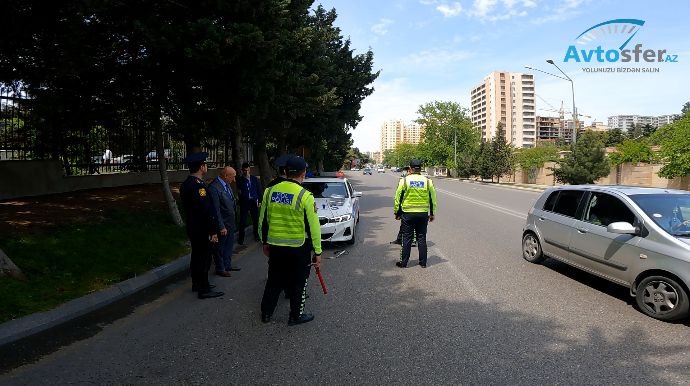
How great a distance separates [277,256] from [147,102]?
7.06 metres

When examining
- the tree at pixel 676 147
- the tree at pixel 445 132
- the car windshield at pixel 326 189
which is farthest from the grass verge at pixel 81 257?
the tree at pixel 445 132

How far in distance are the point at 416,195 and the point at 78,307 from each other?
16.2 ft

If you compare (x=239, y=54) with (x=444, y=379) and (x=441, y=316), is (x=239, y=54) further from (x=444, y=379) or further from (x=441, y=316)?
(x=444, y=379)

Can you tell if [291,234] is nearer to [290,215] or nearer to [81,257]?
[290,215]

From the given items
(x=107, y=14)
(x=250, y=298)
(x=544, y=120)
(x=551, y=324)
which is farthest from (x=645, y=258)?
(x=544, y=120)

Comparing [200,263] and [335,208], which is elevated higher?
[335,208]

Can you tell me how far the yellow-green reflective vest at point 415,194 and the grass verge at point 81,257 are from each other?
4183 mm

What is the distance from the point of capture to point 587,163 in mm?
30906

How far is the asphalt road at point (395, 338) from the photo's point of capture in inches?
135

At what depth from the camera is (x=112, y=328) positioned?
4.54 meters

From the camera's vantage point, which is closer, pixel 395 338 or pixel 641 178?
pixel 395 338

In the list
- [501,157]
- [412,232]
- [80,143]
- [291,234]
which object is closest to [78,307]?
[291,234]

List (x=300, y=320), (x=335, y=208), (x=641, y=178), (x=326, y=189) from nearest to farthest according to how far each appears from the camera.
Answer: (x=300, y=320)
(x=335, y=208)
(x=326, y=189)
(x=641, y=178)

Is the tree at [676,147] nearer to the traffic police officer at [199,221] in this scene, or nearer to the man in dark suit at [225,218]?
the man in dark suit at [225,218]
